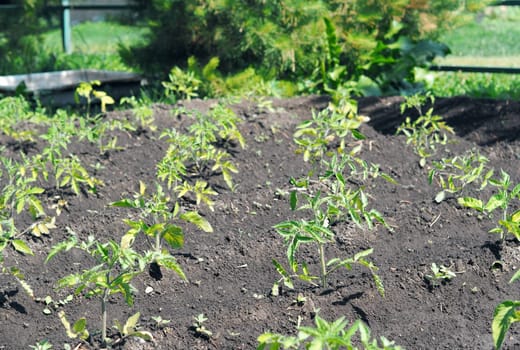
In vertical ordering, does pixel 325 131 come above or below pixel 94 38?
above

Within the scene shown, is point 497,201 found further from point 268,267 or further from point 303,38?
point 303,38

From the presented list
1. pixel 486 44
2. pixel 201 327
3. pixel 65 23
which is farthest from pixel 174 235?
pixel 486 44

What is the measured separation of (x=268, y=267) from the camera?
3.26 m

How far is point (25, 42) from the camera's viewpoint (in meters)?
8.79

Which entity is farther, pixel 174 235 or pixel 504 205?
pixel 504 205

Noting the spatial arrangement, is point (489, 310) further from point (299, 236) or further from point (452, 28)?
point (452, 28)

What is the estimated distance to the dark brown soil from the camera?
2.77 m

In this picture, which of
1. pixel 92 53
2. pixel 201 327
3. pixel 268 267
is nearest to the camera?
pixel 201 327

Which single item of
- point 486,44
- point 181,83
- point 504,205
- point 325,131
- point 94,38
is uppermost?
point 504,205

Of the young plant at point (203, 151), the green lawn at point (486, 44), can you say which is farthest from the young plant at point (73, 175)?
the green lawn at point (486, 44)

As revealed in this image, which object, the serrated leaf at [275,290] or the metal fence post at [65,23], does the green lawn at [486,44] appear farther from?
the serrated leaf at [275,290]

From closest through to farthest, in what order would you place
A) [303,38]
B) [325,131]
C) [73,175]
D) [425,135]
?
[73,175] < [325,131] < [425,135] < [303,38]

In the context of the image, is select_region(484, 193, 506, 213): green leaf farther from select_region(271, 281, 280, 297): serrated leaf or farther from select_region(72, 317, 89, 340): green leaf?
select_region(72, 317, 89, 340): green leaf

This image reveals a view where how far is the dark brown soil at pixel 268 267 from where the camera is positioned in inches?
109
